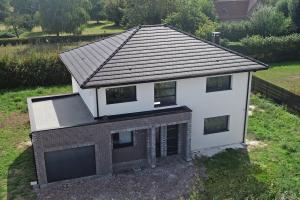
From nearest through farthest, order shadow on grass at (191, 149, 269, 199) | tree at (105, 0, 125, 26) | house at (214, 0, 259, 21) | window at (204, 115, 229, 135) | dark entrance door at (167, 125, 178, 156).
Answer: shadow on grass at (191, 149, 269, 199), dark entrance door at (167, 125, 178, 156), window at (204, 115, 229, 135), house at (214, 0, 259, 21), tree at (105, 0, 125, 26)

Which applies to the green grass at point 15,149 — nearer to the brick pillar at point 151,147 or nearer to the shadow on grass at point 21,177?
the shadow on grass at point 21,177

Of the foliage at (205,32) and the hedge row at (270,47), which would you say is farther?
the hedge row at (270,47)

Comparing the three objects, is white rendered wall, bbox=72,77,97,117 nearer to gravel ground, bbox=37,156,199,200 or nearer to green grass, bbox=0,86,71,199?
gravel ground, bbox=37,156,199,200

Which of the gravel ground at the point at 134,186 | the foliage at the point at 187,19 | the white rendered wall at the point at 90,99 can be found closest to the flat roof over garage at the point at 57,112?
the white rendered wall at the point at 90,99

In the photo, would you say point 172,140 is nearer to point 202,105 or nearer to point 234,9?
point 202,105

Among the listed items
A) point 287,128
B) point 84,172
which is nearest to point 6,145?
point 84,172

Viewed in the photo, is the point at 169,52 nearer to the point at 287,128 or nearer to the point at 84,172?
the point at 84,172

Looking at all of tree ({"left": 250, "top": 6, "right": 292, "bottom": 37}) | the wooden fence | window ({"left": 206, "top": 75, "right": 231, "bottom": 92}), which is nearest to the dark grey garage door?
window ({"left": 206, "top": 75, "right": 231, "bottom": 92})
